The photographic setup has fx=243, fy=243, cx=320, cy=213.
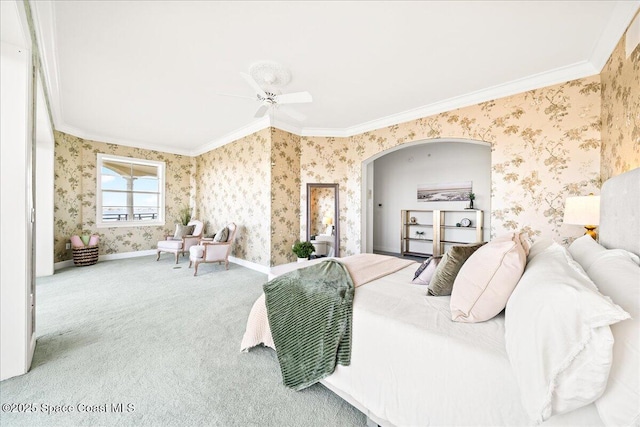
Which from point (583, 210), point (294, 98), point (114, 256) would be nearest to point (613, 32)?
point (583, 210)

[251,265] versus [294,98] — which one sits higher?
[294,98]

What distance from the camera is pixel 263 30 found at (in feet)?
7.05

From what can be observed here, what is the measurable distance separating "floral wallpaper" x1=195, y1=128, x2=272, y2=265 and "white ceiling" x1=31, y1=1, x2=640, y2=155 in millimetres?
1074

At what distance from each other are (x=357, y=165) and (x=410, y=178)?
2.03m

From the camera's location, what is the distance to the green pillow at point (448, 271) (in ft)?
4.85

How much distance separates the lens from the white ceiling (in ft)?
6.41

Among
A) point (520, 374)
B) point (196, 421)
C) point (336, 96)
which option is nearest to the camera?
point (520, 374)

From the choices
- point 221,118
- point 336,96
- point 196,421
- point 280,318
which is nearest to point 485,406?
point 280,318

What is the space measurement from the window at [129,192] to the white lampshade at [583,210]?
7310mm

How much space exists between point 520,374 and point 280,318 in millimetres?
1291

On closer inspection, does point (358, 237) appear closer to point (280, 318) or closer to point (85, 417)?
point (280, 318)

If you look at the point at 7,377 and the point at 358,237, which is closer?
the point at 7,377

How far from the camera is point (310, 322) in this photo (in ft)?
4.97

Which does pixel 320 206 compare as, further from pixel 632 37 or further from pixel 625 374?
pixel 625 374
